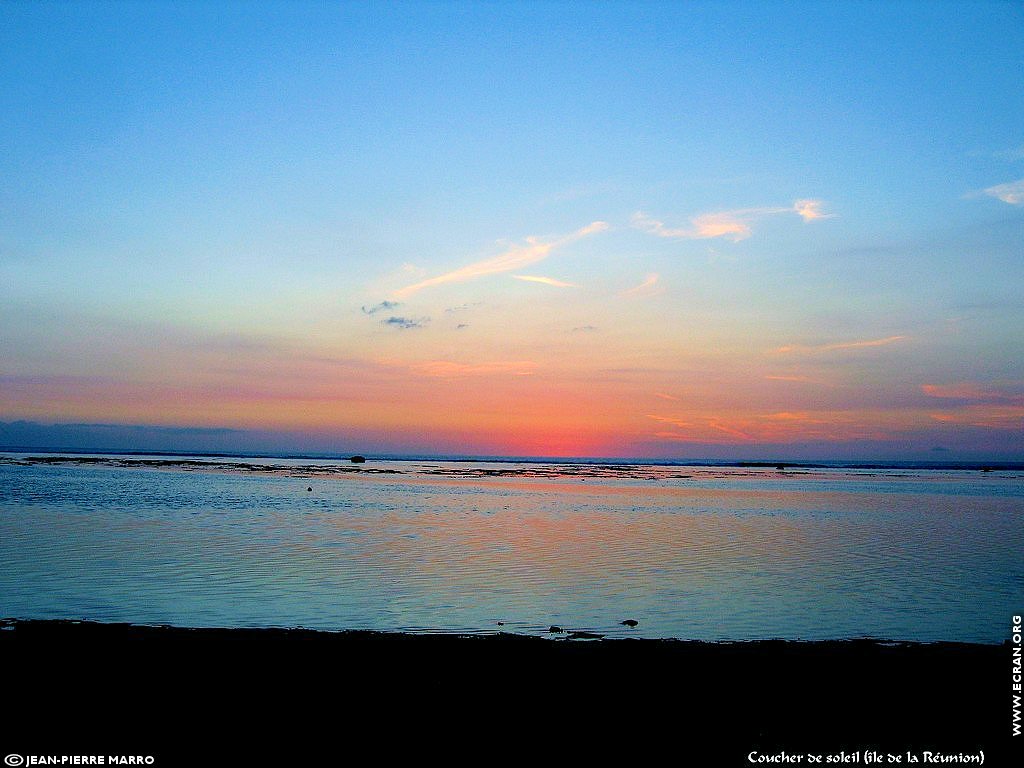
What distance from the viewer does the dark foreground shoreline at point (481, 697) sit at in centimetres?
830

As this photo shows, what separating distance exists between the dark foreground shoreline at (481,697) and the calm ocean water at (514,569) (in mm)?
2204

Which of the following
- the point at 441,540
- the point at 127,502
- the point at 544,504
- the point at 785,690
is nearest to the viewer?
the point at 785,690

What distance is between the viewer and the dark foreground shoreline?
8.30 metres

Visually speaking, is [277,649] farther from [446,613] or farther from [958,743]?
[958,743]

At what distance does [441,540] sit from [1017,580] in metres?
17.7

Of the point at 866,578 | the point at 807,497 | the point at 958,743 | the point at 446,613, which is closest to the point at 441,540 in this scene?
the point at 446,613

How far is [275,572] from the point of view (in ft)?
64.2

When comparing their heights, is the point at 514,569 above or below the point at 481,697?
below

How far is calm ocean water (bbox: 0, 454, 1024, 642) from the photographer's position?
49.5 ft

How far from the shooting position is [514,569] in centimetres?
2112

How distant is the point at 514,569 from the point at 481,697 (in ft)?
37.4

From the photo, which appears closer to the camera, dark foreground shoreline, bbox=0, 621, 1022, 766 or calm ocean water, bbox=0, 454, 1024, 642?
dark foreground shoreline, bbox=0, 621, 1022, 766

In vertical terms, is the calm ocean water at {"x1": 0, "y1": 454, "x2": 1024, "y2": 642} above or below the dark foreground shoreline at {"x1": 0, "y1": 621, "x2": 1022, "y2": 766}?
below

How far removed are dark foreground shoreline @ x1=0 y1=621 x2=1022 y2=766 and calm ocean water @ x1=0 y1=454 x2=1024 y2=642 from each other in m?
2.20
